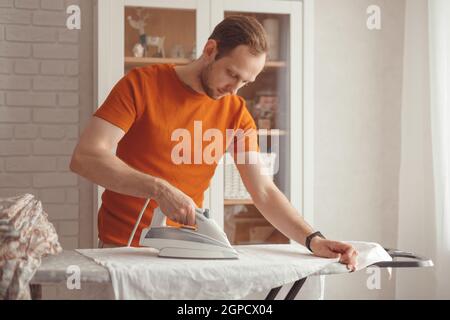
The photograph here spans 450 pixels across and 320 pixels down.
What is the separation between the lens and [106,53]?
2955 millimetres

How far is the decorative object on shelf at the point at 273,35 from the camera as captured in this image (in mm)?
3180

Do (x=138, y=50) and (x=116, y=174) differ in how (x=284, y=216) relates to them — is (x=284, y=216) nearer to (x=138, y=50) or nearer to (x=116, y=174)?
(x=116, y=174)

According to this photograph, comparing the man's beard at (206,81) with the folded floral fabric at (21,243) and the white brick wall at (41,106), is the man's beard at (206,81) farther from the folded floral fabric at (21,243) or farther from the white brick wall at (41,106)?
the white brick wall at (41,106)

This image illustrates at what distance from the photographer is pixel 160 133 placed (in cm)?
214

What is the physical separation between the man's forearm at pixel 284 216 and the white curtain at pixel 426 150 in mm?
1206

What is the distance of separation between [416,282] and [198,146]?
5.52 ft

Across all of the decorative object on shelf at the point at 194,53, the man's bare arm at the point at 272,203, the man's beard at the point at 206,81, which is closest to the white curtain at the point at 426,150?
the decorative object on shelf at the point at 194,53

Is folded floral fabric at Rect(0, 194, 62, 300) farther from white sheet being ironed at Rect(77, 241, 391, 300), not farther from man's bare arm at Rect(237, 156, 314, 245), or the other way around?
man's bare arm at Rect(237, 156, 314, 245)

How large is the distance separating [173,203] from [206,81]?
48 cm

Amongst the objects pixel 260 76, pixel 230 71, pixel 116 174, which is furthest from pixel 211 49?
pixel 260 76

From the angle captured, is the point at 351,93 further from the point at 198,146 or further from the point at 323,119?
the point at 198,146

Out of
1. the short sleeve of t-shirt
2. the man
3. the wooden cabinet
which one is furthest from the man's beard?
the wooden cabinet

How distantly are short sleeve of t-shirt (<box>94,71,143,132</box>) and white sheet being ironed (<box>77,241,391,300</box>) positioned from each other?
1.30 ft
